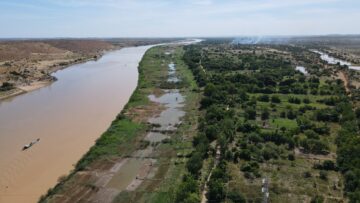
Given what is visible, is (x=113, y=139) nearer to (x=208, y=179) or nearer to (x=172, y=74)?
(x=208, y=179)

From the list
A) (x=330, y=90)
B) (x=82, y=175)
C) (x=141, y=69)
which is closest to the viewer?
(x=82, y=175)

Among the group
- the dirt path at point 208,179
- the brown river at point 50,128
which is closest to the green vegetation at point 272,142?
the dirt path at point 208,179

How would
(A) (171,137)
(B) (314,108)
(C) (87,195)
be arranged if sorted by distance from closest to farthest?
1. (C) (87,195)
2. (A) (171,137)
3. (B) (314,108)

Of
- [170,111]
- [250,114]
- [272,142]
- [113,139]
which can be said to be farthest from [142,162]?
[170,111]

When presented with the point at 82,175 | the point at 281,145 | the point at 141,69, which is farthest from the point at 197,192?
the point at 141,69

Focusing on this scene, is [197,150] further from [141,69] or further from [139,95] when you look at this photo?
[141,69]

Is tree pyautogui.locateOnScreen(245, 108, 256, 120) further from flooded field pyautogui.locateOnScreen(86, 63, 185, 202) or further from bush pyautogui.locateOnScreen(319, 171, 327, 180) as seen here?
bush pyautogui.locateOnScreen(319, 171, 327, 180)
